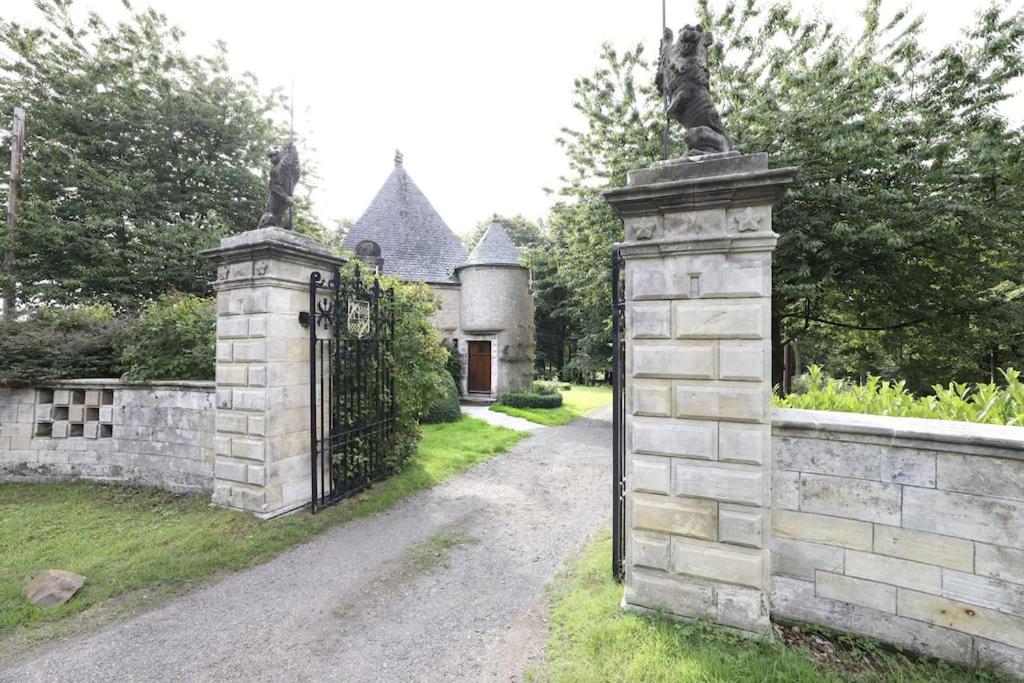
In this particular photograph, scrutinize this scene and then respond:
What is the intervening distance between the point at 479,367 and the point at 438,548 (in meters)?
13.5

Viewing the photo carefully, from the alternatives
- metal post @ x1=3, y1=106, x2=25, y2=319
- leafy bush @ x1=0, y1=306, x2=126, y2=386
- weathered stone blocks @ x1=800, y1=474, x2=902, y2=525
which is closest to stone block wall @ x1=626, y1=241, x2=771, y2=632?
weathered stone blocks @ x1=800, y1=474, x2=902, y2=525

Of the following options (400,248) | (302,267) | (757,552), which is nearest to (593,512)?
(757,552)

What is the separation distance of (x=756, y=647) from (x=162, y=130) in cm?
1970

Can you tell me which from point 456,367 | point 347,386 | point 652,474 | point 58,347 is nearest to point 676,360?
point 652,474

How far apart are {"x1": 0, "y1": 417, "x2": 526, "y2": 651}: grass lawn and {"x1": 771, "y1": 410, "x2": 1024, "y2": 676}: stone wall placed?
14.9 ft

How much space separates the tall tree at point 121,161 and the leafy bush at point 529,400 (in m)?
10.5

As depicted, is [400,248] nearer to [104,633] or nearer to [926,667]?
[104,633]

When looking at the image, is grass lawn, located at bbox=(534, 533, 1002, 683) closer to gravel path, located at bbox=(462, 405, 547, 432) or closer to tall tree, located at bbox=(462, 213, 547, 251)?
gravel path, located at bbox=(462, 405, 547, 432)

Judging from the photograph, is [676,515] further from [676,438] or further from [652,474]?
[676,438]

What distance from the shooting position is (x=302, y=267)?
5.27m

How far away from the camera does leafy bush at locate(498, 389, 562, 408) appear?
1562 cm

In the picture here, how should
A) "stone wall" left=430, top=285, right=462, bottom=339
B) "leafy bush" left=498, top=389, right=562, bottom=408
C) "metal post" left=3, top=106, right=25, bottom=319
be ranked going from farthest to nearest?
"stone wall" left=430, top=285, right=462, bottom=339 < "leafy bush" left=498, top=389, right=562, bottom=408 < "metal post" left=3, top=106, right=25, bottom=319

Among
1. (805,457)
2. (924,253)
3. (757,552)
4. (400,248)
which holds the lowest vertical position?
(757,552)

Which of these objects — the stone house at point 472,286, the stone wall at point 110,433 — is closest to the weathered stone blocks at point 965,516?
the stone wall at point 110,433
